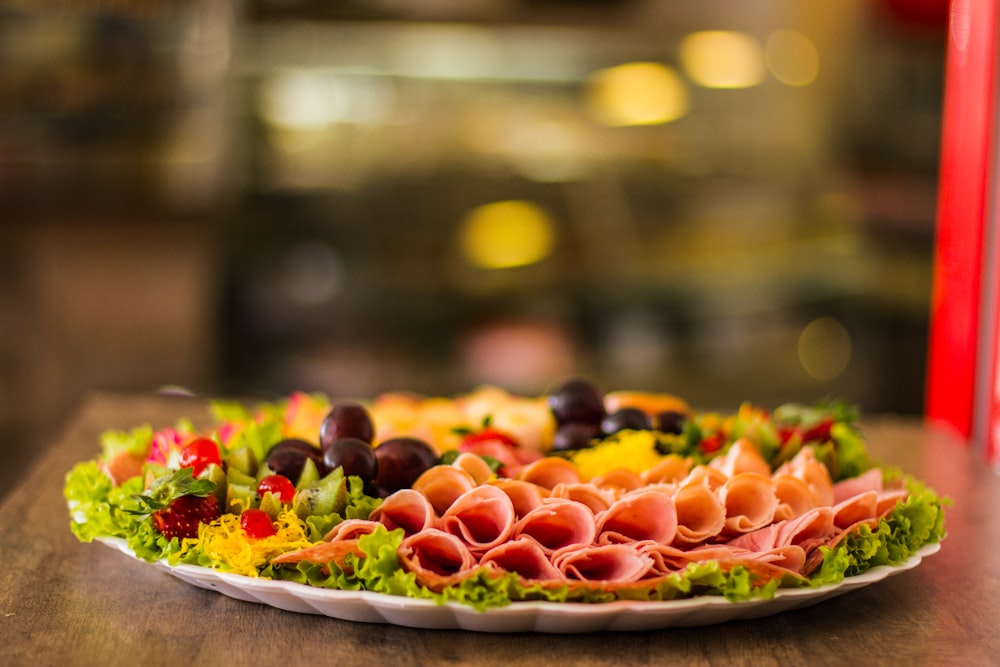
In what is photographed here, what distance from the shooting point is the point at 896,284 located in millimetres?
4551

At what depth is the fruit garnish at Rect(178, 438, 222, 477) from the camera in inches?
52.9

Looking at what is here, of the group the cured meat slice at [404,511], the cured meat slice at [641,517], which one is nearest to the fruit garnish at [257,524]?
the cured meat slice at [404,511]

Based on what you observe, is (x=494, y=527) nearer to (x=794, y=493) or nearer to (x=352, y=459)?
(x=352, y=459)

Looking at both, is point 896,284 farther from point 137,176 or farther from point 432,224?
point 137,176

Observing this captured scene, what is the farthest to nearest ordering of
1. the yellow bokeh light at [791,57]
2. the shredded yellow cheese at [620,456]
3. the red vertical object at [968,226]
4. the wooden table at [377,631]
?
the yellow bokeh light at [791,57] → the red vertical object at [968,226] → the shredded yellow cheese at [620,456] → the wooden table at [377,631]

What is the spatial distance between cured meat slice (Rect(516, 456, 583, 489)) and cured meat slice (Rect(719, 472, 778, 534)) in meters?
0.18

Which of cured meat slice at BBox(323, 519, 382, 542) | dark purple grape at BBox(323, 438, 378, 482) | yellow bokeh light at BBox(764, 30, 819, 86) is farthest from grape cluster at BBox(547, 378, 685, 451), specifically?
yellow bokeh light at BBox(764, 30, 819, 86)

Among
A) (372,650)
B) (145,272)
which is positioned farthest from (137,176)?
(372,650)

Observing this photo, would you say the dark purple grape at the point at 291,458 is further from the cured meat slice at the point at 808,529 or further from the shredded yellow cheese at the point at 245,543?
the cured meat slice at the point at 808,529

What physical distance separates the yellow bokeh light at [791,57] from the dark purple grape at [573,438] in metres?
3.07

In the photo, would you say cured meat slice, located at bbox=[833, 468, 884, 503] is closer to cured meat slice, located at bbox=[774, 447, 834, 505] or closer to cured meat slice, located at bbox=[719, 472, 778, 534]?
cured meat slice, located at bbox=[774, 447, 834, 505]

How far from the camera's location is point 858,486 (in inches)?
57.4

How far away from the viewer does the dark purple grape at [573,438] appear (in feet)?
5.29

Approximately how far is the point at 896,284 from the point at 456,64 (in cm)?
182
